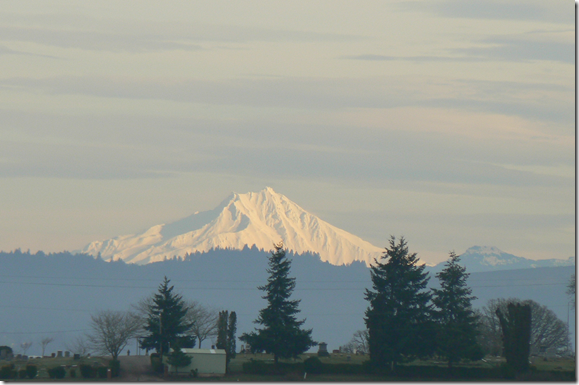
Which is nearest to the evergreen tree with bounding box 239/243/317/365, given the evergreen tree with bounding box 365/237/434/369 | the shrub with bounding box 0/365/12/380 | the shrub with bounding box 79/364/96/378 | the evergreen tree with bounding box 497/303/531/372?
the evergreen tree with bounding box 365/237/434/369

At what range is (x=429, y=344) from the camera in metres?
102

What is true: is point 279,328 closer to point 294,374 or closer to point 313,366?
point 313,366

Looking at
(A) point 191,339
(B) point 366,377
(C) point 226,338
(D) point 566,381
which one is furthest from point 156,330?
(D) point 566,381

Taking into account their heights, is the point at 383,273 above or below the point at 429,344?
above

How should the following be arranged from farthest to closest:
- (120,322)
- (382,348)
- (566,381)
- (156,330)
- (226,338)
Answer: (120,322), (226,338), (156,330), (382,348), (566,381)

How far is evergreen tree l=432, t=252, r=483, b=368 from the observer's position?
101688mm

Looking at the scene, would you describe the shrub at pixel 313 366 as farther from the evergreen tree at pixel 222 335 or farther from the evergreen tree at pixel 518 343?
the evergreen tree at pixel 518 343

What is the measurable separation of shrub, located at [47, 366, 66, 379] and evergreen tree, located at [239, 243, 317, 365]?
20756 millimetres

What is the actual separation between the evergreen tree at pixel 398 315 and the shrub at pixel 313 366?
5847mm

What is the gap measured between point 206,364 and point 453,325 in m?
27.7

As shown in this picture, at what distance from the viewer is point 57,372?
9525cm

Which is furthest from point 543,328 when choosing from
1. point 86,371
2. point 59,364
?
point 86,371

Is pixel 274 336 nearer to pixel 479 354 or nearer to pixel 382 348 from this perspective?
pixel 382 348

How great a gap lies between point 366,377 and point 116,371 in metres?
26.4
